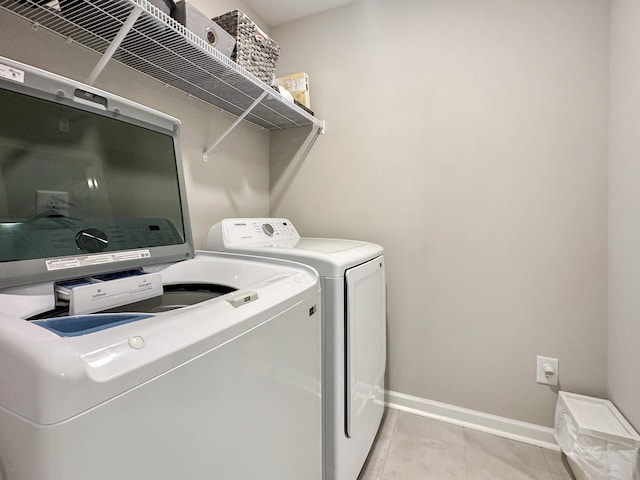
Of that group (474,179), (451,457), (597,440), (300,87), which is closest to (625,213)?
(474,179)

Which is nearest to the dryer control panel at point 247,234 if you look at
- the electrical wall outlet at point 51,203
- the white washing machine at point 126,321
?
the white washing machine at point 126,321

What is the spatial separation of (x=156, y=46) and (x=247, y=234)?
816 millimetres

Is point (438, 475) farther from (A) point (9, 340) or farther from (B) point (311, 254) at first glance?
(A) point (9, 340)

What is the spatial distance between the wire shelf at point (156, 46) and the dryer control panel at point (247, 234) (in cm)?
65

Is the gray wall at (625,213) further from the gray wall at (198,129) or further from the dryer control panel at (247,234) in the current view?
the gray wall at (198,129)

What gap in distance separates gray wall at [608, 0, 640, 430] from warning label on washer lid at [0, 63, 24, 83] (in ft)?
6.68

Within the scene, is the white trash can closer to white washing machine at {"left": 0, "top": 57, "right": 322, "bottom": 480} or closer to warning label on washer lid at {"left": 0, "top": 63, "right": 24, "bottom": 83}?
white washing machine at {"left": 0, "top": 57, "right": 322, "bottom": 480}

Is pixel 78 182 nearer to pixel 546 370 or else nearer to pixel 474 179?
pixel 474 179

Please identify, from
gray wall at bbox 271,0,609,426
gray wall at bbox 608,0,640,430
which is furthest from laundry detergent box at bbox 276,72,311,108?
gray wall at bbox 608,0,640,430

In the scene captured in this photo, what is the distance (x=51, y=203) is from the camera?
2.61 ft

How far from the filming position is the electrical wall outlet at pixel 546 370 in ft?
5.03

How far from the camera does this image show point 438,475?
4.51 ft

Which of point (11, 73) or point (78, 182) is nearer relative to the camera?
point (11, 73)

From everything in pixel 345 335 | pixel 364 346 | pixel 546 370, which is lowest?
pixel 546 370
